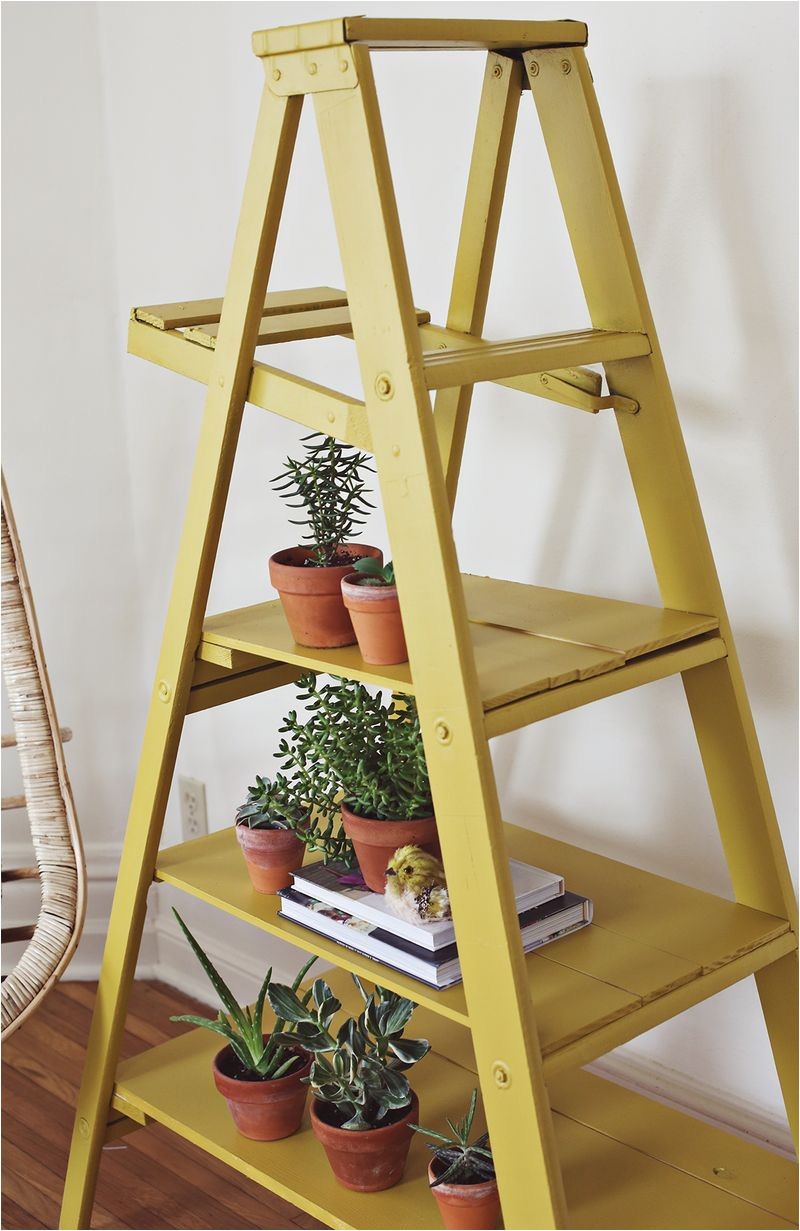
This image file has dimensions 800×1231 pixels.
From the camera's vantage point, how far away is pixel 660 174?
4.56 feet

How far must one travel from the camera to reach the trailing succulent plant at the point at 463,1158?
126cm

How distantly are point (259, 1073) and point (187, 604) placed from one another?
53 cm

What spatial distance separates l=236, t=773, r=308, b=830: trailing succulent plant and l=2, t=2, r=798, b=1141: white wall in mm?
365

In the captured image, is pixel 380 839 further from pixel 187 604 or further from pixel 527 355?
pixel 527 355

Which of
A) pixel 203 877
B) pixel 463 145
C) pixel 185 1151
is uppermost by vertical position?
pixel 463 145

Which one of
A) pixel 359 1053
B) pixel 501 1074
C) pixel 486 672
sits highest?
pixel 486 672

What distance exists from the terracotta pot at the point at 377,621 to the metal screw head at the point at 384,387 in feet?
0.62

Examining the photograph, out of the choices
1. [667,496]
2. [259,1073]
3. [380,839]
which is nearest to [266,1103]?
[259,1073]

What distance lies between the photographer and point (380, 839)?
1282 millimetres

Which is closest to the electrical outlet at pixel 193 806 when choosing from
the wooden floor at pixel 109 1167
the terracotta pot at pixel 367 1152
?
the wooden floor at pixel 109 1167

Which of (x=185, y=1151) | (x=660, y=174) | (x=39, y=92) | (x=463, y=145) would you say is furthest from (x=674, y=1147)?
(x=39, y=92)

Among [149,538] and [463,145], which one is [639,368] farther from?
[149,538]

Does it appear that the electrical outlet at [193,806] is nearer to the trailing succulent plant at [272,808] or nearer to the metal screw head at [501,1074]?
the trailing succulent plant at [272,808]

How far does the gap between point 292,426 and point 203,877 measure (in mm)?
676
